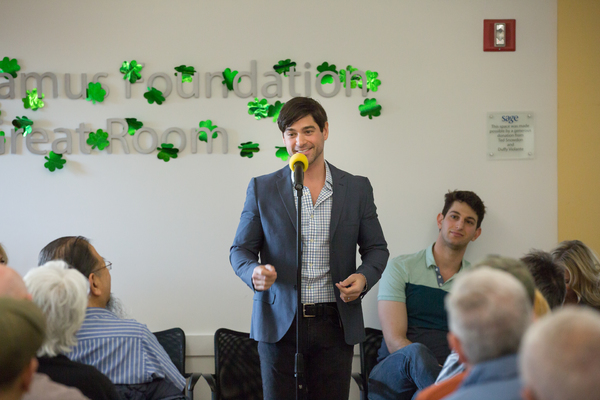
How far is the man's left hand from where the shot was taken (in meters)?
2.12

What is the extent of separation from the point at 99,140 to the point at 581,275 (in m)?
2.76

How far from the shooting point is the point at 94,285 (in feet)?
7.04

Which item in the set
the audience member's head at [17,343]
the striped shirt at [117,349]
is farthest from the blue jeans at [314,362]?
the audience member's head at [17,343]

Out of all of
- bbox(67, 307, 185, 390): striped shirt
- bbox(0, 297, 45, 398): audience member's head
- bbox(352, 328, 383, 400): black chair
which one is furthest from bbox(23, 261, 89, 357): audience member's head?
bbox(352, 328, 383, 400): black chair

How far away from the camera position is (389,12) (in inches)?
135

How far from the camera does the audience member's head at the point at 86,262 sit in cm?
214

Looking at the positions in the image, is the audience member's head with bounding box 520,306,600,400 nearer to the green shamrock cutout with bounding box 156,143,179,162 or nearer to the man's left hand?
the man's left hand

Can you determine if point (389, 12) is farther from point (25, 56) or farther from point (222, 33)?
point (25, 56)

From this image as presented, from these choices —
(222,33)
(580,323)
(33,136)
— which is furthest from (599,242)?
(33,136)

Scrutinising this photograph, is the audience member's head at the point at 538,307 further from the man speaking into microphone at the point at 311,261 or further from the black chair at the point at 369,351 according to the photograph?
the black chair at the point at 369,351

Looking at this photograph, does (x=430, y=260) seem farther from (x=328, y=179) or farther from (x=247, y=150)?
(x=247, y=150)

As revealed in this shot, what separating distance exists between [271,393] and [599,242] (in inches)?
94.7

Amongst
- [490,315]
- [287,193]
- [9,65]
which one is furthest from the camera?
[9,65]

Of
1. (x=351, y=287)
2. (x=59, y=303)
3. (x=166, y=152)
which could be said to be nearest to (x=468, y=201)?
(x=351, y=287)
